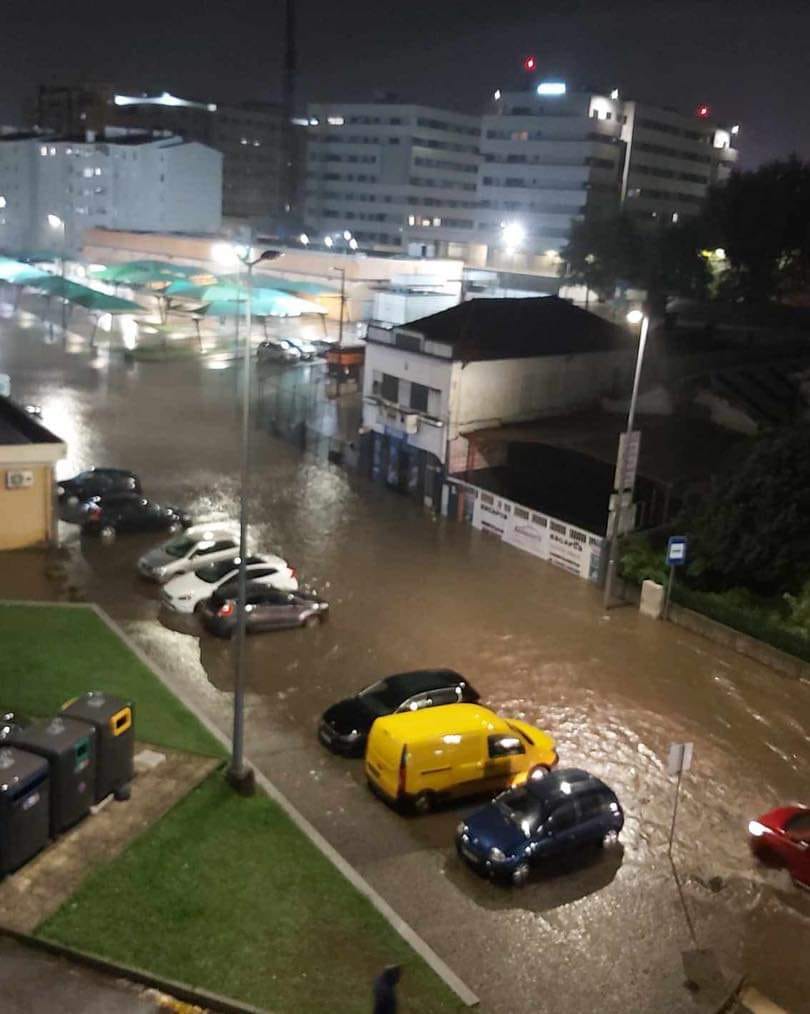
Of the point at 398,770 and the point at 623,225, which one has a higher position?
the point at 623,225

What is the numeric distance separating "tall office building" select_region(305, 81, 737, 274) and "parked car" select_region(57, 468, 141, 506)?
51760 mm

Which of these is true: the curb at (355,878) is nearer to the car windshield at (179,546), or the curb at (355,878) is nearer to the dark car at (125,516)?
the car windshield at (179,546)

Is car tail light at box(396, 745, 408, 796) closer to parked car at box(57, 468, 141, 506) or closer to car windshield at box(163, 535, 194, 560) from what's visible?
car windshield at box(163, 535, 194, 560)

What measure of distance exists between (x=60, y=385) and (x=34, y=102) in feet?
306

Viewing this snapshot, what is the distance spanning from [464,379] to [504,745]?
1760cm

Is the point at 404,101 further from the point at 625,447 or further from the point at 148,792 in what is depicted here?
the point at 148,792

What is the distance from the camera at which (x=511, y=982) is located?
11.0 meters

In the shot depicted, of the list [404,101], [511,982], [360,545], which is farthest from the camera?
[404,101]

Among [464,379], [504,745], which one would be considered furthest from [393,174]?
[504,745]

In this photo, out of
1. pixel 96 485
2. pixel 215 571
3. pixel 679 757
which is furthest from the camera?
pixel 96 485

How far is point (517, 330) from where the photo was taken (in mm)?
35031

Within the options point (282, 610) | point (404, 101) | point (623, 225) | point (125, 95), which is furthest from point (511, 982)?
point (125, 95)

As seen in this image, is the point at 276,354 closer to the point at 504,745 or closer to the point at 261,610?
the point at 261,610

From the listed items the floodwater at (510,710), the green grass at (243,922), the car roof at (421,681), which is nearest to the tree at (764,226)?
the floodwater at (510,710)
